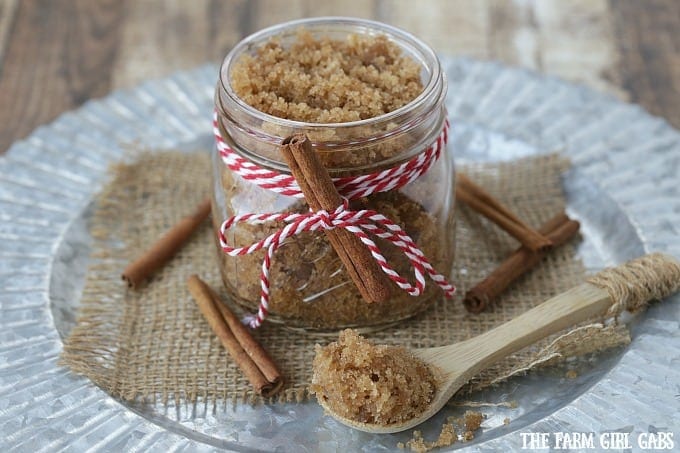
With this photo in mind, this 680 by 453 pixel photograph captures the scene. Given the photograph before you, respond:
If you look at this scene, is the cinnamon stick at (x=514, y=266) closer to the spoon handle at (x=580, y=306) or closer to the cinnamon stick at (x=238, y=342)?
the spoon handle at (x=580, y=306)

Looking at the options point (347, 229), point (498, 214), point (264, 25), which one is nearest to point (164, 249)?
point (347, 229)

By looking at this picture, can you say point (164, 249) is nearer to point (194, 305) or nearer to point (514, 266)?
point (194, 305)

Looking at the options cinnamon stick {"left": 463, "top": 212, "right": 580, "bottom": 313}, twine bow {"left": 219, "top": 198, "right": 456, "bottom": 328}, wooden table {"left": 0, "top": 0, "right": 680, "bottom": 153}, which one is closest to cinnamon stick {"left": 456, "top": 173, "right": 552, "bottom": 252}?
cinnamon stick {"left": 463, "top": 212, "right": 580, "bottom": 313}

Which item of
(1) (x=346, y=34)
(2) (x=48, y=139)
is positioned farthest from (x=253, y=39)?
(2) (x=48, y=139)

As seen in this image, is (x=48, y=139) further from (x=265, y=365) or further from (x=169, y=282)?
(x=265, y=365)

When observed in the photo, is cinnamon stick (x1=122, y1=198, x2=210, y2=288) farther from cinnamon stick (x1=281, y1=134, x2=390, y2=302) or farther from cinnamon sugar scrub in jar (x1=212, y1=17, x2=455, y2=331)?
cinnamon stick (x1=281, y1=134, x2=390, y2=302)
